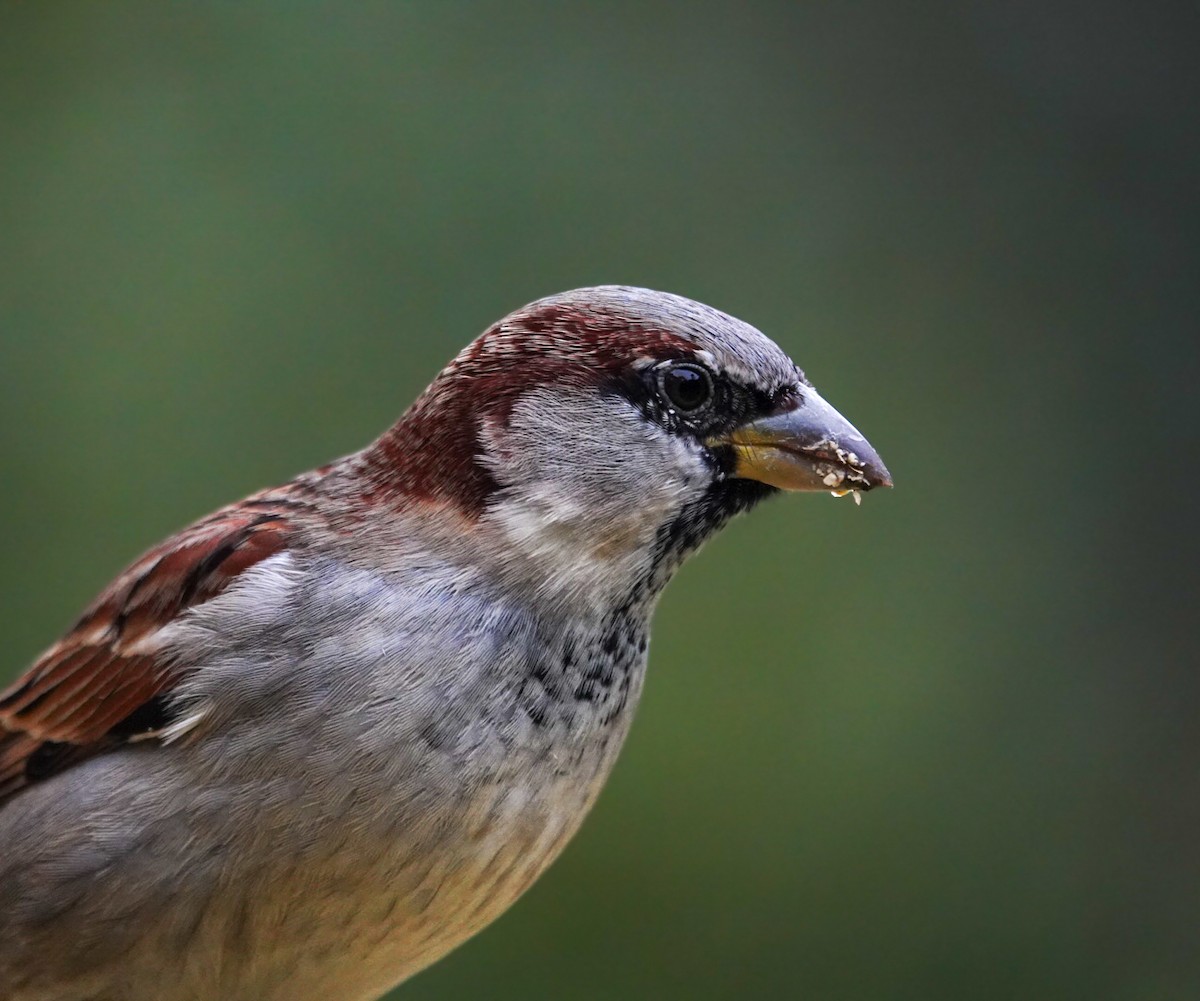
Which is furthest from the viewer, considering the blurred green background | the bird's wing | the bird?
the blurred green background

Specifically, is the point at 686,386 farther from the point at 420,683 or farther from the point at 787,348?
the point at 787,348

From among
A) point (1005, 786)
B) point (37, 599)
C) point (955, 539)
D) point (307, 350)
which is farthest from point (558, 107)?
point (1005, 786)

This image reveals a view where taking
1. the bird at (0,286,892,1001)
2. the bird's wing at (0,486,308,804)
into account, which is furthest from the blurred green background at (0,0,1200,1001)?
the bird at (0,286,892,1001)

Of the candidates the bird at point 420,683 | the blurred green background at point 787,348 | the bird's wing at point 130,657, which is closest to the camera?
the bird at point 420,683

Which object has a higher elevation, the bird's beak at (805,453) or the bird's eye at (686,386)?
the bird's eye at (686,386)

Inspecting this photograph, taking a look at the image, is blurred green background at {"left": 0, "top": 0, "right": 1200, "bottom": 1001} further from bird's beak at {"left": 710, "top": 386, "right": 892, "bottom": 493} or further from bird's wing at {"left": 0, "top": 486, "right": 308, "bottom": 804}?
bird's beak at {"left": 710, "top": 386, "right": 892, "bottom": 493}

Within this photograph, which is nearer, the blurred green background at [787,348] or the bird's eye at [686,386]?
the bird's eye at [686,386]

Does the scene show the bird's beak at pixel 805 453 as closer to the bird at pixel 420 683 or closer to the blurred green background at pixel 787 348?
the bird at pixel 420 683

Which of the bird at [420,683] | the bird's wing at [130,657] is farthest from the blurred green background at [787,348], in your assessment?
the bird at [420,683]

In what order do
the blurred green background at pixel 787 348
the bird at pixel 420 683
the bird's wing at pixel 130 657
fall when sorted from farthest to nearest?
1. the blurred green background at pixel 787 348
2. the bird's wing at pixel 130 657
3. the bird at pixel 420 683
